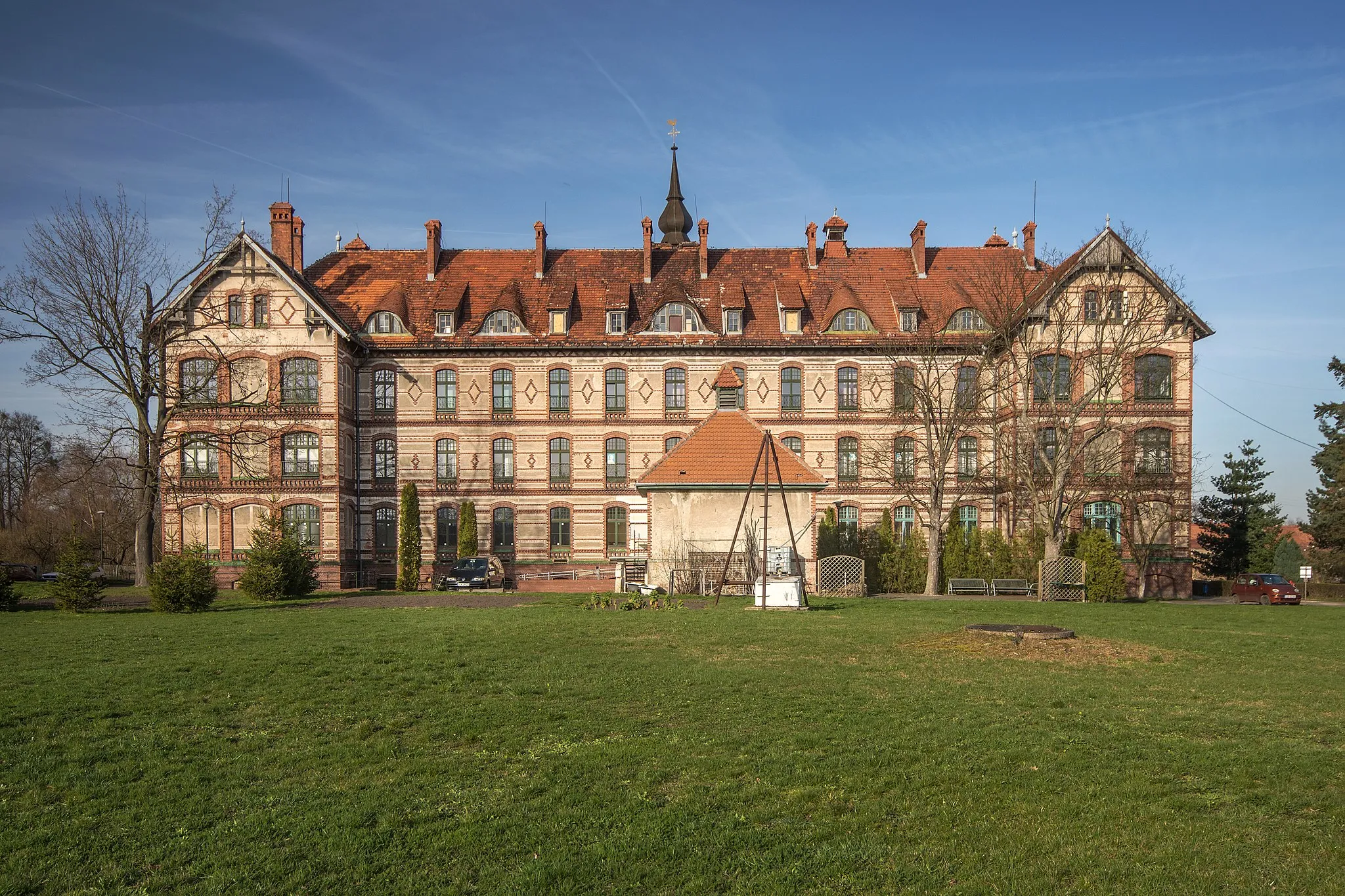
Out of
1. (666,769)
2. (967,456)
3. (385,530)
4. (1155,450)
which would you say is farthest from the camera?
(967,456)

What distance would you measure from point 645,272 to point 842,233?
9.49m

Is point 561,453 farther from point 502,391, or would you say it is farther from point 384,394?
point 384,394

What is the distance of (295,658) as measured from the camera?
51.3 ft

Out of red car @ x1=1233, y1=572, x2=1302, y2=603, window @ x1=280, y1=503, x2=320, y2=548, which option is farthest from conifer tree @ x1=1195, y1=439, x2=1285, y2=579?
window @ x1=280, y1=503, x2=320, y2=548

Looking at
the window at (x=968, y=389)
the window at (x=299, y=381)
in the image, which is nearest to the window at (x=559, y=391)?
the window at (x=299, y=381)

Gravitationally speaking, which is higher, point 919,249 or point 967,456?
point 919,249

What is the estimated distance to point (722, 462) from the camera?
107ft

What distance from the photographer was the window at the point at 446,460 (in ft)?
136

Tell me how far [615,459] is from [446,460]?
285 inches

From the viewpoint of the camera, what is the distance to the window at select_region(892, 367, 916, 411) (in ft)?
129

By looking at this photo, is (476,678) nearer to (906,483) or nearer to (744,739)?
(744,739)

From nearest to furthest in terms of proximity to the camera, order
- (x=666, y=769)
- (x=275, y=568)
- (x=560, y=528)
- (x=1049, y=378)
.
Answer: (x=666, y=769)
(x=275, y=568)
(x=1049, y=378)
(x=560, y=528)

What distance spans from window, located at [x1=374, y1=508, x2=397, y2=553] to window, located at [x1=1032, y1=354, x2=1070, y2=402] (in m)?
26.4

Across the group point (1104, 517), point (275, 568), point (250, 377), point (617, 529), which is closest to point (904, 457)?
point (1104, 517)
